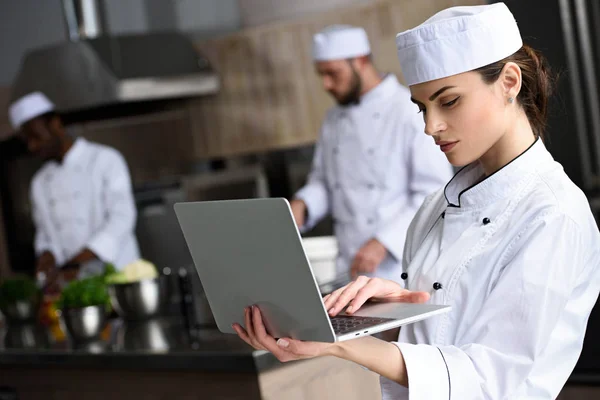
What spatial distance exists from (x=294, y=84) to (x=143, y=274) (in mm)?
1833

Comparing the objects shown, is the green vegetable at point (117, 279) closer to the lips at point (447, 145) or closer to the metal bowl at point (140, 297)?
the metal bowl at point (140, 297)

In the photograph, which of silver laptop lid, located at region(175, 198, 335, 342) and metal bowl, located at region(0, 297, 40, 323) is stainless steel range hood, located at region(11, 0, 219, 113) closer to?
metal bowl, located at region(0, 297, 40, 323)

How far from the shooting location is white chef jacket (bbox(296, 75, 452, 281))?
106 inches

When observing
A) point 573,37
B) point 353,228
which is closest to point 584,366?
point 353,228

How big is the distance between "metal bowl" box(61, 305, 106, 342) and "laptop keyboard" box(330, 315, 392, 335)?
1.42 metres

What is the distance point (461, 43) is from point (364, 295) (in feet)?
1.28

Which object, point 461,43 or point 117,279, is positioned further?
point 117,279

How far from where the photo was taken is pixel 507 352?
45.3 inches

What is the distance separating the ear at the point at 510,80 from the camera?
4.06 ft

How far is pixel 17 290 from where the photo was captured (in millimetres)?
2949

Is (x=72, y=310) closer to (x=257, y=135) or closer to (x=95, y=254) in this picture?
(x=95, y=254)

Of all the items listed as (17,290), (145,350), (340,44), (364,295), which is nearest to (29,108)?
(17,290)

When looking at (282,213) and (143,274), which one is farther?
(143,274)

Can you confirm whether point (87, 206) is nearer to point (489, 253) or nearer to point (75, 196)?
point (75, 196)
